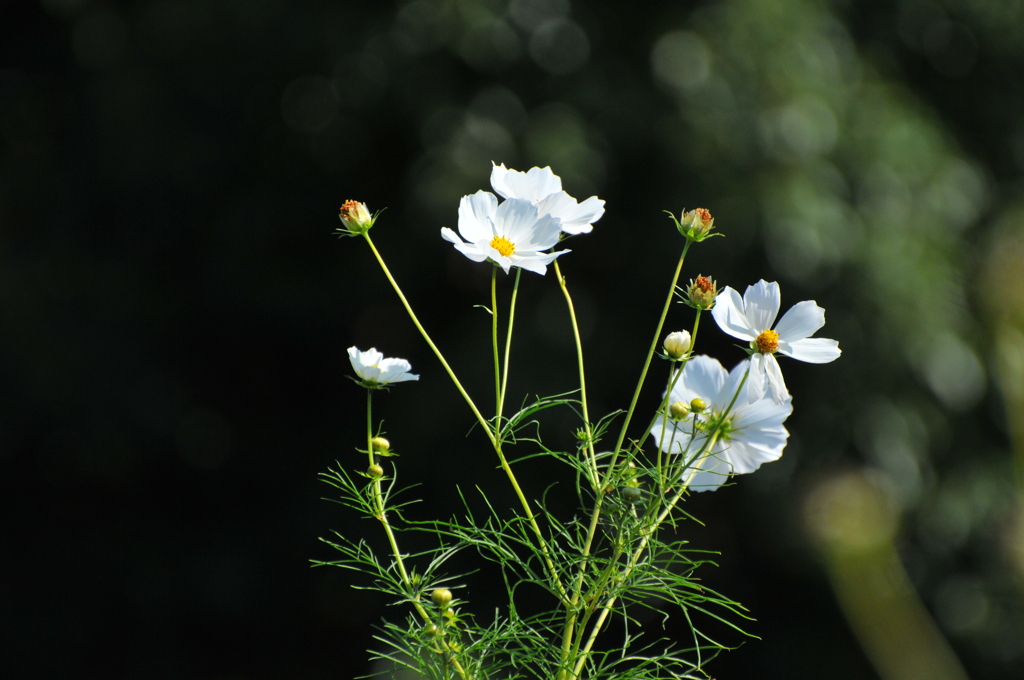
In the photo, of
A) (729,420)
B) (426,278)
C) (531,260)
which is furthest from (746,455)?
(426,278)

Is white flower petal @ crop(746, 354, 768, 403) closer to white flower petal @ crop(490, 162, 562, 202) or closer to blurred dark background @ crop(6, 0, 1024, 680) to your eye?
white flower petal @ crop(490, 162, 562, 202)

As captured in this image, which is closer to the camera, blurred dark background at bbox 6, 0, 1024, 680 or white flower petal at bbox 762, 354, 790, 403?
white flower petal at bbox 762, 354, 790, 403

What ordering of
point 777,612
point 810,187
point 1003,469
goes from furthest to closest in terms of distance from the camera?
1. point 777,612
2. point 1003,469
3. point 810,187

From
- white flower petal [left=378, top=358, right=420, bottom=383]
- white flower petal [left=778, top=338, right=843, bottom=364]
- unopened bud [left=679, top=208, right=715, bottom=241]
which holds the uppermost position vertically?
unopened bud [left=679, top=208, right=715, bottom=241]

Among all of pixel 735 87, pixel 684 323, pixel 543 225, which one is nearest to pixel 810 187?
pixel 735 87

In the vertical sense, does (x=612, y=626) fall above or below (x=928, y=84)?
below

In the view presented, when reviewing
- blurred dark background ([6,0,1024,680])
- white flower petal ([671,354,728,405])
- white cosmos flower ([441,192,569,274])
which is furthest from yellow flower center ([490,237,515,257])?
blurred dark background ([6,0,1024,680])

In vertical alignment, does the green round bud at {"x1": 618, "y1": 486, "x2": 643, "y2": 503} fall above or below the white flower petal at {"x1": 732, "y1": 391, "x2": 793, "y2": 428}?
below

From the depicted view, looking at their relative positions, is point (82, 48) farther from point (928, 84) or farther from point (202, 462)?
point (928, 84)
